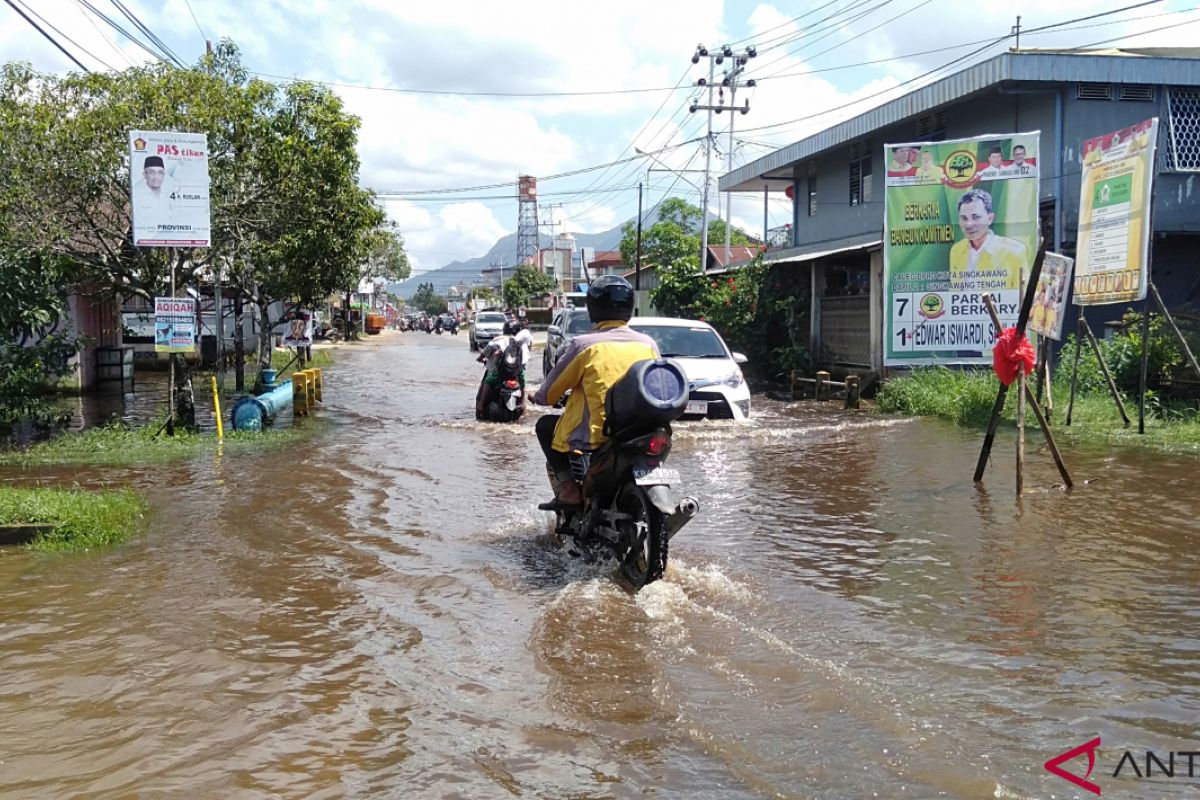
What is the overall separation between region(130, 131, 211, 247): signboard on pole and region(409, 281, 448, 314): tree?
12442cm

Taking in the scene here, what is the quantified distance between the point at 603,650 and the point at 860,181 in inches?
804

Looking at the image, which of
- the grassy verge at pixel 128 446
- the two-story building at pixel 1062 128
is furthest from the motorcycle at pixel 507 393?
the two-story building at pixel 1062 128

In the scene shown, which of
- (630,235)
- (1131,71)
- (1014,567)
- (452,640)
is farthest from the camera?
(630,235)

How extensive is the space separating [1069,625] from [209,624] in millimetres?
4367

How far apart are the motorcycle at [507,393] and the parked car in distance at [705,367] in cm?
Answer: 184

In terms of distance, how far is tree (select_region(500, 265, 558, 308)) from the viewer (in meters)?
80.3

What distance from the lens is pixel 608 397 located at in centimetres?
575

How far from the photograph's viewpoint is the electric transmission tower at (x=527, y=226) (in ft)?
364

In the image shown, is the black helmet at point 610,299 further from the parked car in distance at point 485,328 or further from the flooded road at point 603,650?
the parked car in distance at point 485,328

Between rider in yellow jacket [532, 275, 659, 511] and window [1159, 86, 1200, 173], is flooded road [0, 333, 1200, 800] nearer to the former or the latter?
rider in yellow jacket [532, 275, 659, 511]

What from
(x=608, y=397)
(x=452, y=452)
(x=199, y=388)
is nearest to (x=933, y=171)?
(x=452, y=452)

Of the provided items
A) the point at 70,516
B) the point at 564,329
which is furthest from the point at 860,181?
the point at 70,516

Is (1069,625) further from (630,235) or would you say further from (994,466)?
(630,235)

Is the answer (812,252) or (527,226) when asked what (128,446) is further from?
(527,226)
